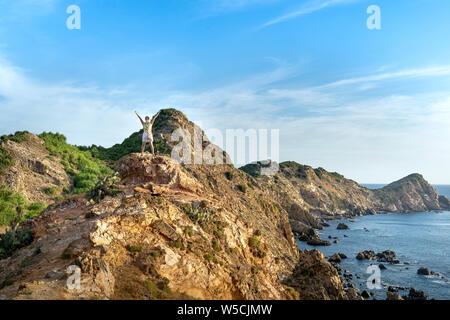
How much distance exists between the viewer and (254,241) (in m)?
23.8

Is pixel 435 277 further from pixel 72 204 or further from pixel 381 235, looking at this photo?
pixel 72 204

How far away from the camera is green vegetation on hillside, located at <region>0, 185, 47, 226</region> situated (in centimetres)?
3102

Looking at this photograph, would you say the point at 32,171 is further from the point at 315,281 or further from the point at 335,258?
the point at 335,258

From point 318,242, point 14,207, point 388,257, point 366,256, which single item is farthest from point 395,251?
point 14,207

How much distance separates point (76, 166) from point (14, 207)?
63.0ft

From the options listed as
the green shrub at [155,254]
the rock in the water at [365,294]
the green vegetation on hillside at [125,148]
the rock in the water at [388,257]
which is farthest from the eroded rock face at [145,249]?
the rock in the water at [388,257]

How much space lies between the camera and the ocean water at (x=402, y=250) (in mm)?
47594

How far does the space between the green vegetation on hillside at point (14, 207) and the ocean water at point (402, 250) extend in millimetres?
46711

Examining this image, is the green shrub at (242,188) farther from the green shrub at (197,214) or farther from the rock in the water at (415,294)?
the green shrub at (197,214)

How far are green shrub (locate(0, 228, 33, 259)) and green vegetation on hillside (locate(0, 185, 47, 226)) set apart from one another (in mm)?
16237

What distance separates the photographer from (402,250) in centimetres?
7050
